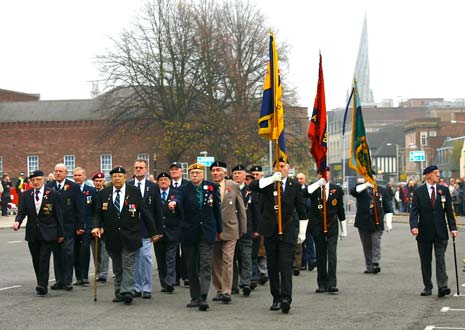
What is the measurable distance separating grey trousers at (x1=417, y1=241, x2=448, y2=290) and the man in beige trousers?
2.66m

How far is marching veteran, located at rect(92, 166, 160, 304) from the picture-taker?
1436cm

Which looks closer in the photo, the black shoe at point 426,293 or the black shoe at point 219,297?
the black shoe at point 219,297

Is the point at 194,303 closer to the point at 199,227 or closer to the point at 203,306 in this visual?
the point at 203,306

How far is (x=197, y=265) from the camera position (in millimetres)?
14078

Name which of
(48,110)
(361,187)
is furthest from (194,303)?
(48,110)

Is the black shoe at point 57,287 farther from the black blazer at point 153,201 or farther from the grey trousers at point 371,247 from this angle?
the grey trousers at point 371,247

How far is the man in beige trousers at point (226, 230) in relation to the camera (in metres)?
14.4

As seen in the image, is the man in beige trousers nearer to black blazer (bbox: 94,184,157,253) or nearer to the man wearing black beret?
black blazer (bbox: 94,184,157,253)

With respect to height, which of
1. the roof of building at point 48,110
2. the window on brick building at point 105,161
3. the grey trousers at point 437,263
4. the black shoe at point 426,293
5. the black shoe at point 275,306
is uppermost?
the roof of building at point 48,110

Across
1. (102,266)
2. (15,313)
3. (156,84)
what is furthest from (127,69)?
(15,313)

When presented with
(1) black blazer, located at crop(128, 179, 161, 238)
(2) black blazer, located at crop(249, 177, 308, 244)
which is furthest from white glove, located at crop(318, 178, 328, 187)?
(1) black blazer, located at crop(128, 179, 161, 238)

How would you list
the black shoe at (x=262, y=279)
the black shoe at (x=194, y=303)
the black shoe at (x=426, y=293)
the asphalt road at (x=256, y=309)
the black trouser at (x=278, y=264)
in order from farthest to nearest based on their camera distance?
1. the black shoe at (x=262, y=279)
2. the black shoe at (x=426, y=293)
3. the black shoe at (x=194, y=303)
4. the black trouser at (x=278, y=264)
5. the asphalt road at (x=256, y=309)

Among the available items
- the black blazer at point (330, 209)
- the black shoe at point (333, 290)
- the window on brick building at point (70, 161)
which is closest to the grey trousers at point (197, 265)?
the black shoe at point (333, 290)

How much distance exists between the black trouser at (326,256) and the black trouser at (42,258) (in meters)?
4.03
